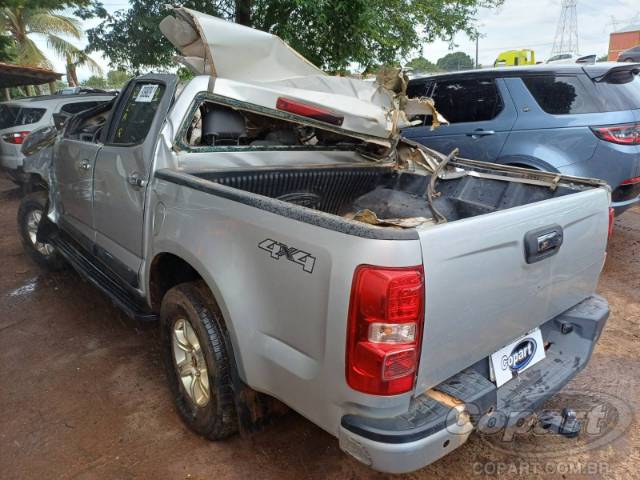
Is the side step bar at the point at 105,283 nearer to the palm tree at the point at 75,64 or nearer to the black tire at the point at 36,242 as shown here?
the black tire at the point at 36,242

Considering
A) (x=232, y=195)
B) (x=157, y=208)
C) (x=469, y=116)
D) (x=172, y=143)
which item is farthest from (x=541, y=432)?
(x=469, y=116)

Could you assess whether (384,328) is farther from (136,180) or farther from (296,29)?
(296,29)

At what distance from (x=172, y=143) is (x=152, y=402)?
5.12 ft

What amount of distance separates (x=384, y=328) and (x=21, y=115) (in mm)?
9481

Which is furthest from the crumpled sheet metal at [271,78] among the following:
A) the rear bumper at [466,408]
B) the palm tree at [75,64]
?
the palm tree at [75,64]

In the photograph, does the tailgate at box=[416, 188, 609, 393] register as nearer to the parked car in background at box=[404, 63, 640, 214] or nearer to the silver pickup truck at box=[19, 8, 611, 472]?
the silver pickup truck at box=[19, 8, 611, 472]

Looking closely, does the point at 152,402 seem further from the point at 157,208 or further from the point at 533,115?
the point at 533,115

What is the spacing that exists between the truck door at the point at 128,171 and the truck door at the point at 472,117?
10.7 ft

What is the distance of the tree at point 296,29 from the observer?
24.9 ft

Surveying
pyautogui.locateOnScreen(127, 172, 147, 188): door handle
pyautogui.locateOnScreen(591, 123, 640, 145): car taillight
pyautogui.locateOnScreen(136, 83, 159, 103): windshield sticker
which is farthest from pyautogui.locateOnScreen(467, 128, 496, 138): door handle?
pyautogui.locateOnScreen(127, 172, 147, 188): door handle

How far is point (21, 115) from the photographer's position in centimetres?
877

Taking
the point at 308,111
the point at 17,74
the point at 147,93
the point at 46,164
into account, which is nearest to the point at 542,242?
the point at 308,111

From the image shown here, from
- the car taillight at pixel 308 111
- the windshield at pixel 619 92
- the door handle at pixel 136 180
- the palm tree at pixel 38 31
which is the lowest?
the door handle at pixel 136 180

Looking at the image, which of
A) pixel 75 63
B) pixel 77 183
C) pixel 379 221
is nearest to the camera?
pixel 379 221
